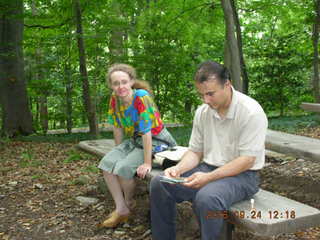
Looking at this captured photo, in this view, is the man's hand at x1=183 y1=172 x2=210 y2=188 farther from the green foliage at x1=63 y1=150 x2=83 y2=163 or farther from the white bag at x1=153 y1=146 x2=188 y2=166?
the green foliage at x1=63 y1=150 x2=83 y2=163

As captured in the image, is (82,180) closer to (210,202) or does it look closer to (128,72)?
(128,72)

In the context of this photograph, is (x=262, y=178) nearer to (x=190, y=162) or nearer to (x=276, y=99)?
(x=190, y=162)

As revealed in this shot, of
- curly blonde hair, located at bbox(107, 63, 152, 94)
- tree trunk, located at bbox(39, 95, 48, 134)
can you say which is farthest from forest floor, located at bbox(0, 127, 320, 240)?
tree trunk, located at bbox(39, 95, 48, 134)

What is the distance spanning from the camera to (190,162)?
305 cm

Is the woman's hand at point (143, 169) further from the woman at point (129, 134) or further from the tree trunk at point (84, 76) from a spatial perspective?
the tree trunk at point (84, 76)

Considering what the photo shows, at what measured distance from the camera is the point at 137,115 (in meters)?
3.74

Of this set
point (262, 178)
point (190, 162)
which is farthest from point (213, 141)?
point (262, 178)

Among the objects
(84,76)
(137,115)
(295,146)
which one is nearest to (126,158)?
(137,115)

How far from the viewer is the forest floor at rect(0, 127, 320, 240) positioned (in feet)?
12.4

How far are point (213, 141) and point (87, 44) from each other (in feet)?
24.7

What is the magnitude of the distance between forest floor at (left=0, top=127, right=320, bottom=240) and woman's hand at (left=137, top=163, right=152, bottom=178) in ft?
1.95

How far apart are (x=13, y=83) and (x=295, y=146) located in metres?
7.40

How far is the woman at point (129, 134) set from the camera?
11.8ft

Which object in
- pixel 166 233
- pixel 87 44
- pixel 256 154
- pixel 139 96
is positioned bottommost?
pixel 166 233
